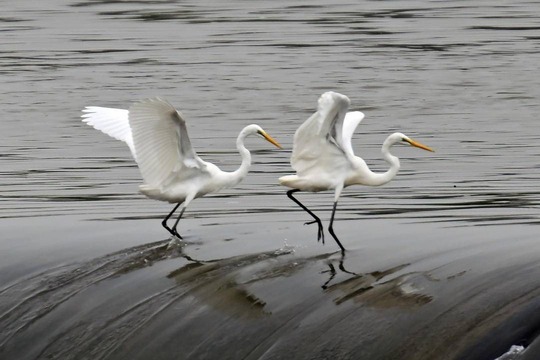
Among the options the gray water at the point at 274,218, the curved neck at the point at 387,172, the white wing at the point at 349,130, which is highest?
the white wing at the point at 349,130

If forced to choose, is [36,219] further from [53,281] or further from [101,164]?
[101,164]

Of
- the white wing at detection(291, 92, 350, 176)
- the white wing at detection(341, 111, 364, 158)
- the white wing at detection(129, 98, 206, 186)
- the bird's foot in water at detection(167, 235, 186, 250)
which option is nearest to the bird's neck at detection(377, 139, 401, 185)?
the white wing at detection(341, 111, 364, 158)

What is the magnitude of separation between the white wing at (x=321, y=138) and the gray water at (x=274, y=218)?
26.3 inches

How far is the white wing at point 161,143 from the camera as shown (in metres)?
12.1

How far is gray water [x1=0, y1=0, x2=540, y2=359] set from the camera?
9.99 meters

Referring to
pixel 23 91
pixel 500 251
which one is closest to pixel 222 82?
pixel 23 91

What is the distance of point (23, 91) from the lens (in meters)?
27.2

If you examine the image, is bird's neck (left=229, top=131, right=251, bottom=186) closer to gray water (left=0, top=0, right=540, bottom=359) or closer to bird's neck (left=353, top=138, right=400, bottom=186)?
gray water (left=0, top=0, right=540, bottom=359)

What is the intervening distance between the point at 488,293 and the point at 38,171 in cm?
943

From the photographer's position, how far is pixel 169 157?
1277 centimetres

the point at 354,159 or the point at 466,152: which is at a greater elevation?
the point at 354,159

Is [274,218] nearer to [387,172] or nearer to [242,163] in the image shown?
[242,163]

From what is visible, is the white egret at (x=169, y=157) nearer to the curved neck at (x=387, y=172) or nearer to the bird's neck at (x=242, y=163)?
the bird's neck at (x=242, y=163)

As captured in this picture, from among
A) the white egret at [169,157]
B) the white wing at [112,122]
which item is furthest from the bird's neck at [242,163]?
the white wing at [112,122]
